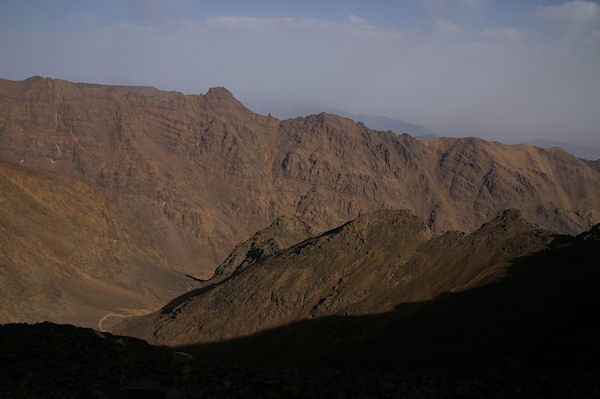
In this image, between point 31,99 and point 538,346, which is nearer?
point 538,346

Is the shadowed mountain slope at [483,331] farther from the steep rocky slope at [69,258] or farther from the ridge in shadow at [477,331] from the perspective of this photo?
the steep rocky slope at [69,258]

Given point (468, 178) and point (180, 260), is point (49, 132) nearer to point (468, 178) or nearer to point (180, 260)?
point (180, 260)

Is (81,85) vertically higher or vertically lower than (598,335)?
higher

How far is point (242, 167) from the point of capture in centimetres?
12194

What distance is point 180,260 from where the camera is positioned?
309ft

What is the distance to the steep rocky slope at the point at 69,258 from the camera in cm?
5334

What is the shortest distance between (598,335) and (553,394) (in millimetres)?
6094

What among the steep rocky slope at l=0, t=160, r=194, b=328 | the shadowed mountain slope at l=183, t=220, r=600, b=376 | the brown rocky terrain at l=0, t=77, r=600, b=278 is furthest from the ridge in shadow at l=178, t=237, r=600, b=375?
the brown rocky terrain at l=0, t=77, r=600, b=278

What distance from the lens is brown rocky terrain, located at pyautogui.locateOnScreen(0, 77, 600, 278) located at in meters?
102

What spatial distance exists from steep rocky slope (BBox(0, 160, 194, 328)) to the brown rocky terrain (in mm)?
13763

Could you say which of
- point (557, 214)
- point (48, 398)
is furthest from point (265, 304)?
point (557, 214)

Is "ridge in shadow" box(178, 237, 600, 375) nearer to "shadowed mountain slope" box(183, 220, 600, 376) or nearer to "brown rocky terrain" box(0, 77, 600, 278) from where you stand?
"shadowed mountain slope" box(183, 220, 600, 376)

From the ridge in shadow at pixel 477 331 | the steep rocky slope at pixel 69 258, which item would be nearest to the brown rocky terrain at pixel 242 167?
the steep rocky slope at pixel 69 258

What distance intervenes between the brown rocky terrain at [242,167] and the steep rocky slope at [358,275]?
4733 centimetres
